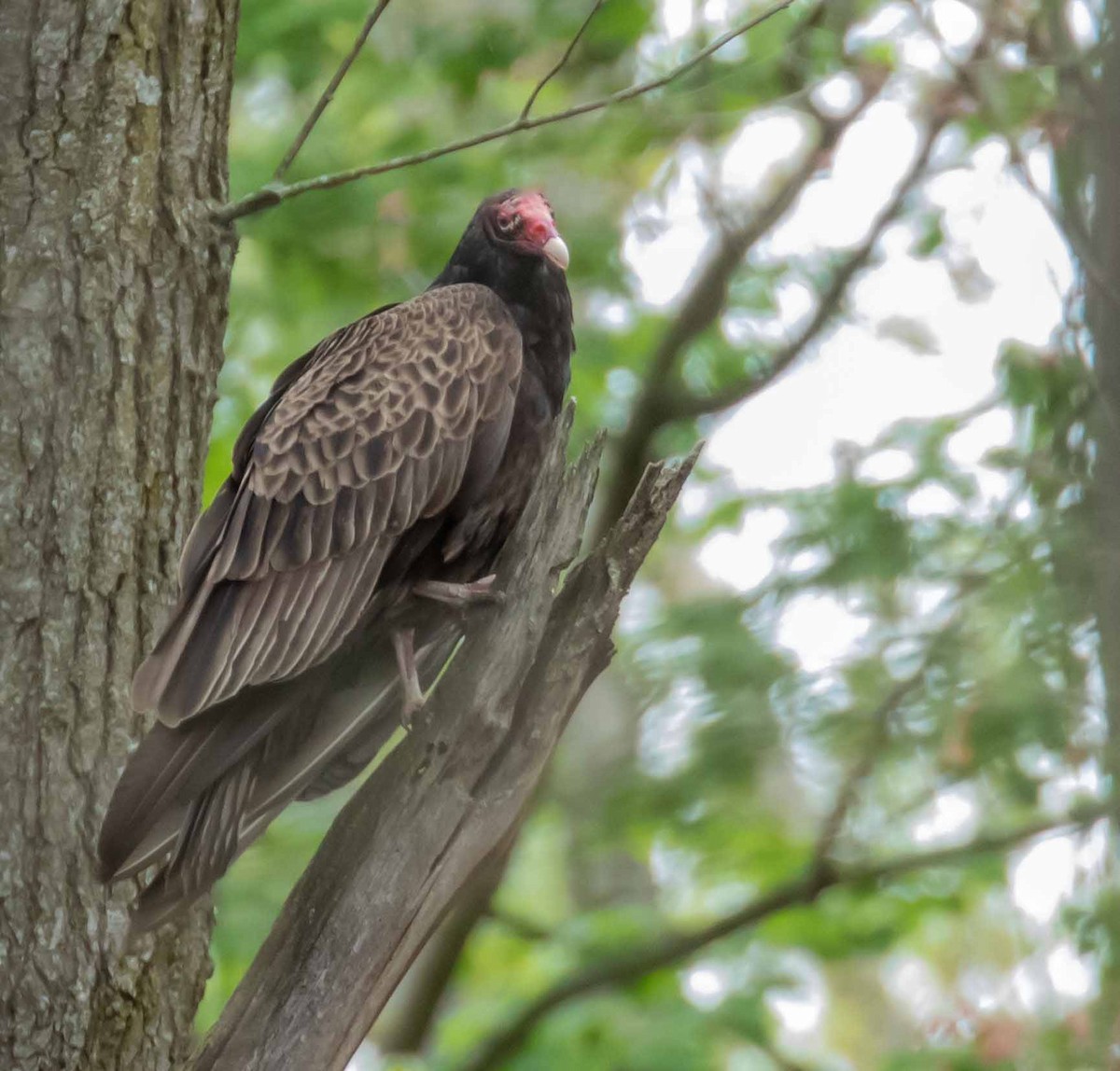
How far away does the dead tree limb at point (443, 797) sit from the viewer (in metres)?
2.50

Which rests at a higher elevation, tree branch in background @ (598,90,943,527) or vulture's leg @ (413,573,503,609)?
tree branch in background @ (598,90,943,527)

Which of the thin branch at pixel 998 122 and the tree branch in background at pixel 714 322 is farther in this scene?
the tree branch in background at pixel 714 322

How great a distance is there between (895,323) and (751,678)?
203cm

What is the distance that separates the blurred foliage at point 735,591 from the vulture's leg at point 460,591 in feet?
4.67

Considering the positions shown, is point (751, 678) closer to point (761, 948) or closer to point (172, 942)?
point (761, 948)

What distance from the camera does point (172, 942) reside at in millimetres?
2803

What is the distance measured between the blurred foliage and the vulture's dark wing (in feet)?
4.68

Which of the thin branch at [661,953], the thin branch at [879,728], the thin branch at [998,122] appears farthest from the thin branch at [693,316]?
the thin branch at [661,953]

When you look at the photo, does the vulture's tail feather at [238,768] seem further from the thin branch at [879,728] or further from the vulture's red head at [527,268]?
the thin branch at [879,728]

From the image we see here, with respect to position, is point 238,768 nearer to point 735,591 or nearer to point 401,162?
→ point 401,162

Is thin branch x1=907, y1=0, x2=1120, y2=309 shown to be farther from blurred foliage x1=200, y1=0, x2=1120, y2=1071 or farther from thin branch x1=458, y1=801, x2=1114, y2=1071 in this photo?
thin branch x1=458, y1=801, x2=1114, y2=1071

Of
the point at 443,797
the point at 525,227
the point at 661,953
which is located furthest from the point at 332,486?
the point at 661,953

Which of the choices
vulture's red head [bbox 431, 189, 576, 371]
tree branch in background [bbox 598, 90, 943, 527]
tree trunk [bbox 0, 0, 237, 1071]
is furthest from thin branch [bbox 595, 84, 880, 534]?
tree trunk [bbox 0, 0, 237, 1071]

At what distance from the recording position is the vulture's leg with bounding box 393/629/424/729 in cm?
291
